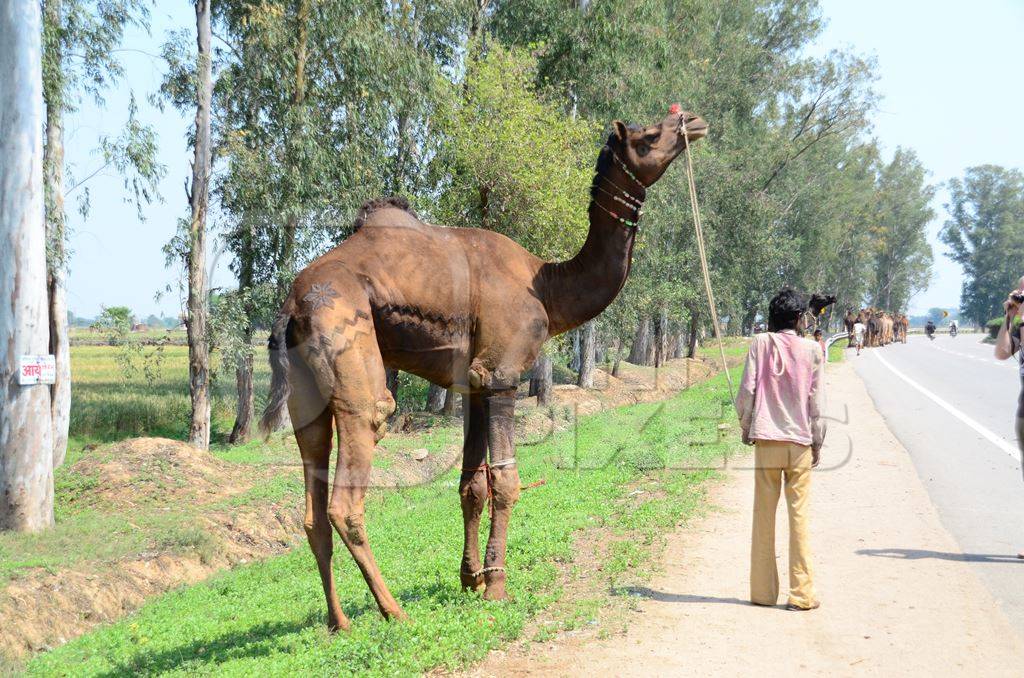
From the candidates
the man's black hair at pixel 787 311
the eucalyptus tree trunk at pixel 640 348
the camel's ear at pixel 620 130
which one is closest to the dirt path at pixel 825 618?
the man's black hair at pixel 787 311

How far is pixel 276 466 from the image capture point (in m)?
15.0

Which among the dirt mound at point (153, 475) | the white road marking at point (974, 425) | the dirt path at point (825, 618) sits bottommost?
the dirt mound at point (153, 475)

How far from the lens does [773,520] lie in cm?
625

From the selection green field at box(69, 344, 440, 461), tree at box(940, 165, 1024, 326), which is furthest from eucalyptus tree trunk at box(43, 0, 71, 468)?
tree at box(940, 165, 1024, 326)

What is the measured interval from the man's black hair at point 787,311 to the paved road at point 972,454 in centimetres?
247

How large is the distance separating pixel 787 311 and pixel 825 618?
2126 millimetres

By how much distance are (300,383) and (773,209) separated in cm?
3812

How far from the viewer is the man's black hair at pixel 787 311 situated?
635cm

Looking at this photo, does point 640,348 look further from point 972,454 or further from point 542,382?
point 972,454

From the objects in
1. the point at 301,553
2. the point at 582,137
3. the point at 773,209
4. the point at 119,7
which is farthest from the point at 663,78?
Result: the point at 301,553

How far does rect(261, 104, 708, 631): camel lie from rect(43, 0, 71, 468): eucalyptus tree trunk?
9922mm

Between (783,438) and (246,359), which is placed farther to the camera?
(246,359)

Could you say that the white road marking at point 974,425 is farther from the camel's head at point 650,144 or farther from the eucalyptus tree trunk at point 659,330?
the camel's head at point 650,144

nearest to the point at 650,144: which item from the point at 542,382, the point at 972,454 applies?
the point at 972,454
